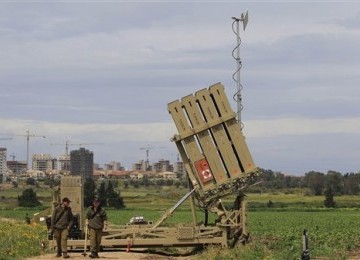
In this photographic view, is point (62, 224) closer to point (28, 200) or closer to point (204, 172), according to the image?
point (204, 172)

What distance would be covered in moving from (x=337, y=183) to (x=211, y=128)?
411 feet

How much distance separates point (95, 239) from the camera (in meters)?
22.0

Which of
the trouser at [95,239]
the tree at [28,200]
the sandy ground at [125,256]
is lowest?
the sandy ground at [125,256]

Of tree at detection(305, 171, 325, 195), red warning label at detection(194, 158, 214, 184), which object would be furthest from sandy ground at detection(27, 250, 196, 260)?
tree at detection(305, 171, 325, 195)

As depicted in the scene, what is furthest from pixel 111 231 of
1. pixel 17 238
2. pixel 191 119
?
pixel 17 238

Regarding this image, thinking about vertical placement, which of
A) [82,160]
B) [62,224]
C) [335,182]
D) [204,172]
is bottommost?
[62,224]

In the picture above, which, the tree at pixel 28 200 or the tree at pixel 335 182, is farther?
the tree at pixel 335 182

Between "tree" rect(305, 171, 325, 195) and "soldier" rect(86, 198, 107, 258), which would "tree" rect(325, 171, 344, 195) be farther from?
"soldier" rect(86, 198, 107, 258)

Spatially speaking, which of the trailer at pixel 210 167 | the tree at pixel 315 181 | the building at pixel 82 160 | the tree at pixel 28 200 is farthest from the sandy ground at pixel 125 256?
the building at pixel 82 160

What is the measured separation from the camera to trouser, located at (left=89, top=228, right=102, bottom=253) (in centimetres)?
2181

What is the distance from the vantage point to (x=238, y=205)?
76.9 feet

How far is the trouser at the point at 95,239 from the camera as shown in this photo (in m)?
21.8

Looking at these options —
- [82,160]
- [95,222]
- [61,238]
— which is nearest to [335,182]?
[82,160]

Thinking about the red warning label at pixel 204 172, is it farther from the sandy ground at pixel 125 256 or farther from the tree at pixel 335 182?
the tree at pixel 335 182
